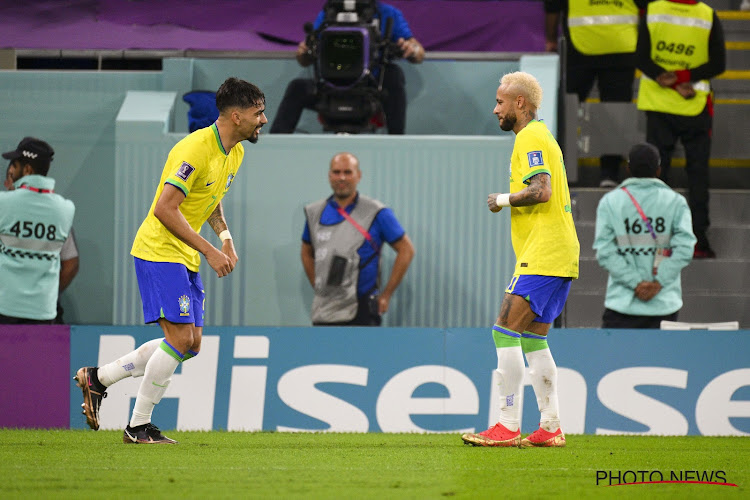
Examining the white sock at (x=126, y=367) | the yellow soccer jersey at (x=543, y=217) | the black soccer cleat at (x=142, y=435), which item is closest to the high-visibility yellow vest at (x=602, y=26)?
the yellow soccer jersey at (x=543, y=217)

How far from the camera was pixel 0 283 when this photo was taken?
322 inches

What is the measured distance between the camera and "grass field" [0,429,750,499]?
14.9 feet

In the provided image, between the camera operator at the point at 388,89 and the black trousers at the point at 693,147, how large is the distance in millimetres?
2214

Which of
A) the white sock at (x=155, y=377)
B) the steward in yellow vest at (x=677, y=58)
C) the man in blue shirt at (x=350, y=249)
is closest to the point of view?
the white sock at (x=155, y=377)

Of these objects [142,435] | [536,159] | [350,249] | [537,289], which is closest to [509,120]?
[536,159]

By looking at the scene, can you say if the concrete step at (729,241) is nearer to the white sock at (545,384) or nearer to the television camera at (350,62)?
the television camera at (350,62)

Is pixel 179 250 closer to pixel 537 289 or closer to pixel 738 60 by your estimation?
pixel 537 289

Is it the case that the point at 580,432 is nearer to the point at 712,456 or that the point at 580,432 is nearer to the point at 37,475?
the point at 712,456

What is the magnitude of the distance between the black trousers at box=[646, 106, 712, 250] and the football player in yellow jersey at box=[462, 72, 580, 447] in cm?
346

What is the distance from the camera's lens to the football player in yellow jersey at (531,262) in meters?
6.14

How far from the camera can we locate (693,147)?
9.47m

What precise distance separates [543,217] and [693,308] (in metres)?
3.86

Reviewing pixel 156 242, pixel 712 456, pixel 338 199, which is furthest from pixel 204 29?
pixel 712 456

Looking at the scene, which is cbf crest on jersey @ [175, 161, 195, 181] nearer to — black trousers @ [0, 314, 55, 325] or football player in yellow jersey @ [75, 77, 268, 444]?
football player in yellow jersey @ [75, 77, 268, 444]
